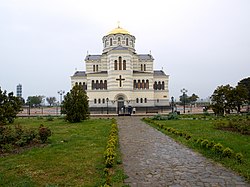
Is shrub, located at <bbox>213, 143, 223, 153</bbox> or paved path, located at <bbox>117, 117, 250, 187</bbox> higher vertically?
shrub, located at <bbox>213, 143, 223, 153</bbox>

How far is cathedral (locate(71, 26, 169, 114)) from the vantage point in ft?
151

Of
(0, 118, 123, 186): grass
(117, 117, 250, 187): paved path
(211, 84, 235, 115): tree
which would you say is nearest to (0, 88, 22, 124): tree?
(0, 118, 123, 186): grass

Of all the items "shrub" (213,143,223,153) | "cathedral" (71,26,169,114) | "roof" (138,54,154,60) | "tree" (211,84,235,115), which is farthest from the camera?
"roof" (138,54,154,60)

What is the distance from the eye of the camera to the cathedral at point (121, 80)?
45906 millimetres

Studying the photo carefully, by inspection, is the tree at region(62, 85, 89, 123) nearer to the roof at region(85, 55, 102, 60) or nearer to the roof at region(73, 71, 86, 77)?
the roof at region(73, 71, 86, 77)

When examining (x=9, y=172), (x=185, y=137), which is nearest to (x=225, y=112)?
(x=185, y=137)

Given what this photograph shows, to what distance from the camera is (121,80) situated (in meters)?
45.9

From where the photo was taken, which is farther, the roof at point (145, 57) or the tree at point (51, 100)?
the tree at point (51, 100)

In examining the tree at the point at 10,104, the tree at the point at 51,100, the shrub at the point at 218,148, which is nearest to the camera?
the shrub at the point at 218,148

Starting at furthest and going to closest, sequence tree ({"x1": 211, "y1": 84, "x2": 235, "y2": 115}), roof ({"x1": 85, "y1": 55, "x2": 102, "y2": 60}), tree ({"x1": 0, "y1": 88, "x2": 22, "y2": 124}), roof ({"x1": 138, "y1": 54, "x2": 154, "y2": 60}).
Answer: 1. roof ({"x1": 85, "y1": 55, "x2": 102, "y2": 60})
2. roof ({"x1": 138, "y1": 54, "x2": 154, "y2": 60})
3. tree ({"x1": 211, "y1": 84, "x2": 235, "y2": 115})
4. tree ({"x1": 0, "y1": 88, "x2": 22, "y2": 124})

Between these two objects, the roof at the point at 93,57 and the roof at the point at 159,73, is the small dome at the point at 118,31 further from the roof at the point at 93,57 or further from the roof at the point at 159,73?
the roof at the point at 159,73

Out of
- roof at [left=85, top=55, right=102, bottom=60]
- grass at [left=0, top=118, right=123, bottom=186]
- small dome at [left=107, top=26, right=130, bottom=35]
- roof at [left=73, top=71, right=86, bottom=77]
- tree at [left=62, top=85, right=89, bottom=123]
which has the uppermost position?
small dome at [left=107, top=26, right=130, bottom=35]

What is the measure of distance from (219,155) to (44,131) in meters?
7.56

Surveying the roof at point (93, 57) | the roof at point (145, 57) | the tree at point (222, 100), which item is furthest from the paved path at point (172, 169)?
the roof at point (93, 57)
